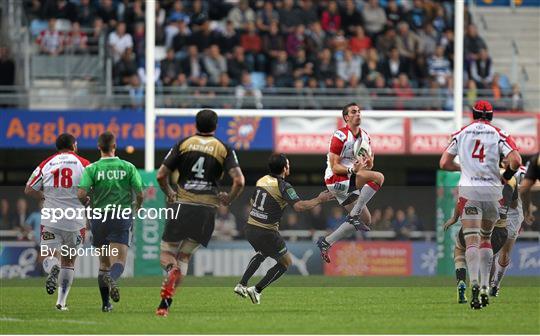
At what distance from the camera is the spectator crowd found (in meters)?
30.4

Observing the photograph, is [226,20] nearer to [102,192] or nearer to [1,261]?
[1,261]

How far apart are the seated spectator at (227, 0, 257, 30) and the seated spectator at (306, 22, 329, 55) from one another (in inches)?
51.1

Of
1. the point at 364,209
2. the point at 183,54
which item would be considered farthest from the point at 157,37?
the point at 364,209

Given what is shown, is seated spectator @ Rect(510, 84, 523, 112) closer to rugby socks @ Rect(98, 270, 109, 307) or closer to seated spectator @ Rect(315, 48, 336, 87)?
seated spectator @ Rect(315, 48, 336, 87)

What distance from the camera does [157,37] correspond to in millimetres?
31328

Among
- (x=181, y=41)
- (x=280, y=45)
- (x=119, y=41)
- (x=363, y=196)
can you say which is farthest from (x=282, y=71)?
(x=363, y=196)

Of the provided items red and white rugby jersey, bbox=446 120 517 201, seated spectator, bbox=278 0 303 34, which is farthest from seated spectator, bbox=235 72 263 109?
red and white rugby jersey, bbox=446 120 517 201

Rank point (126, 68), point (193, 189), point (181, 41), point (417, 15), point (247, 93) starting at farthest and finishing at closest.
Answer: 1. point (417, 15)
2. point (181, 41)
3. point (126, 68)
4. point (247, 93)
5. point (193, 189)

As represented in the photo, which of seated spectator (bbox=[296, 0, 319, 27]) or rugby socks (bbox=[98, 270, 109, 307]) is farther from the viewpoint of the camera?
seated spectator (bbox=[296, 0, 319, 27])

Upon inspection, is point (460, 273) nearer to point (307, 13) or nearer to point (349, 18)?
point (307, 13)

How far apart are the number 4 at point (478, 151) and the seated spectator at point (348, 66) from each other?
15009 mm

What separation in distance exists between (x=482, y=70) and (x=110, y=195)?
1694 cm

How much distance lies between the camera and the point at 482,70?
31828 millimetres

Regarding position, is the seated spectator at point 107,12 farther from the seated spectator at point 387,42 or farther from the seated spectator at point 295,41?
the seated spectator at point 387,42
